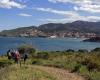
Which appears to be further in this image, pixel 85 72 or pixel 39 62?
pixel 39 62

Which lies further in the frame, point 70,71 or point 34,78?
point 70,71

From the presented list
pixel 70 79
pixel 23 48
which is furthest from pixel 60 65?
pixel 23 48

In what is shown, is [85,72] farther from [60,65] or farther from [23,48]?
[23,48]

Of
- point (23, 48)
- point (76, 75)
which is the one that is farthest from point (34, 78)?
point (23, 48)

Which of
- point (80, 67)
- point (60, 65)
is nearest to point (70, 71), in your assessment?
point (80, 67)

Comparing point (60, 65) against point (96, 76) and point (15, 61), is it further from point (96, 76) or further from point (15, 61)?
point (96, 76)

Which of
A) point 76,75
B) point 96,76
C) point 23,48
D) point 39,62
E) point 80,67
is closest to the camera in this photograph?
point 96,76

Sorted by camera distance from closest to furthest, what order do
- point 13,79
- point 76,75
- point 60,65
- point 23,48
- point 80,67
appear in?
point 13,79, point 76,75, point 80,67, point 60,65, point 23,48

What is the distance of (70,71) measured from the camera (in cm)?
2603

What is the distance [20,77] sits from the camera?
19109 mm

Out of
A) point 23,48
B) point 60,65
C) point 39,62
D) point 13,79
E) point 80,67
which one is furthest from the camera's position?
point 23,48

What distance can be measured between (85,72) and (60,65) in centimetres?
454

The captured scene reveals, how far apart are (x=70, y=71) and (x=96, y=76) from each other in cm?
427

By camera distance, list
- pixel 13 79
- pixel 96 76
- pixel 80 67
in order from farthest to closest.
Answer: pixel 80 67
pixel 96 76
pixel 13 79
